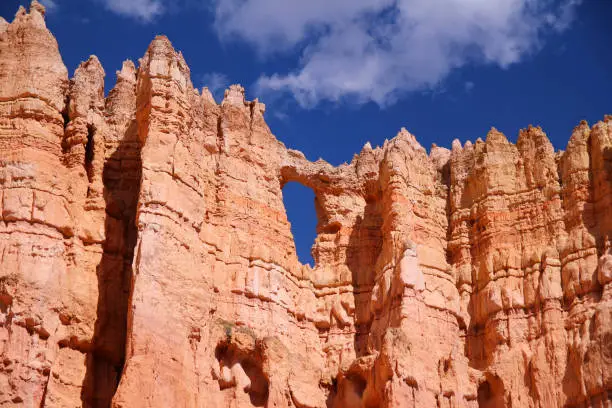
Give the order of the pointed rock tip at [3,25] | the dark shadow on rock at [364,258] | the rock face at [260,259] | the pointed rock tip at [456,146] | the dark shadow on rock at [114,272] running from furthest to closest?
1. the pointed rock tip at [456,146]
2. the dark shadow on rock at [364,258]
3. the pointed rock tip at [3,25]
4. the dark shadow on rock at [114,272]
5. the rock face at [260,259]

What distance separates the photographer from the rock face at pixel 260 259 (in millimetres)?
26328

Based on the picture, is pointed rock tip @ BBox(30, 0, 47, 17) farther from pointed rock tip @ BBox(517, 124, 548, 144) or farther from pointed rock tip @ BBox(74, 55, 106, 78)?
pointed rock tip @ BBox(517, 124, 548, 144)

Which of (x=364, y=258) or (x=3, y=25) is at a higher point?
(x=3, y=25)

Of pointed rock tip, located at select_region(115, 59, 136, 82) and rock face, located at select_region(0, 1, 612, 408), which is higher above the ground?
pointed rock tip, located at select_region(115, 59, 136, 82)

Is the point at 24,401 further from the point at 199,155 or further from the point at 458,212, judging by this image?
the point at 458,212

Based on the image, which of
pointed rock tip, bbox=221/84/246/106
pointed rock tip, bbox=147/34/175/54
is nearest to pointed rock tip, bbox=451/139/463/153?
pointed rock tip, bbox=221/84/246/106

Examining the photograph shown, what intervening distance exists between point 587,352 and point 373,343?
5.61 meters

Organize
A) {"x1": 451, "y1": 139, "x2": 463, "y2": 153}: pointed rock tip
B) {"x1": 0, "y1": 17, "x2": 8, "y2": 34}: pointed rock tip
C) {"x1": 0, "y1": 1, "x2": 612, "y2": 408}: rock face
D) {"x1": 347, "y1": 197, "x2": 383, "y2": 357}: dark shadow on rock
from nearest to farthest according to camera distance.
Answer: {"x1": 0, "y1": 1, "x2": 612, "y2": 408}: rock face, {"x1": 0, "y1": 17, "x2": 8, "y2": 34}: pointed rock tip, {"x1": 347, "y1": 197, "x2": 383, "y2": 357}: dark shadow on rock, {"x1": 451, "y1": 139, "x2": 463, "y2": 153}: pointed rock tip

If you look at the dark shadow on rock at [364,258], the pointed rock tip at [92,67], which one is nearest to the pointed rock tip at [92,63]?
the pointed rock tip at [92,67]

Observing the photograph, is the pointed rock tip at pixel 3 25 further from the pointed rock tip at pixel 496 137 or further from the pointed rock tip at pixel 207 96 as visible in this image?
the pointed rock tip at pixel 496 137

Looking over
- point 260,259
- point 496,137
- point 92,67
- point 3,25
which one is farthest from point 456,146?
point 3,25

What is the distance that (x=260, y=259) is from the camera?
99.8 feet

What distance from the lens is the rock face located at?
26328 mm

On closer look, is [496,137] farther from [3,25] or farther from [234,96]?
[3,25]
